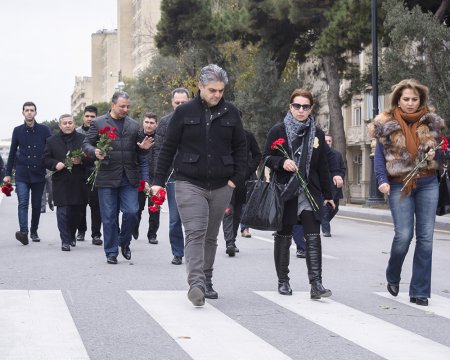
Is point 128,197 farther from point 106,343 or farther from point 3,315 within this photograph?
point 106,343

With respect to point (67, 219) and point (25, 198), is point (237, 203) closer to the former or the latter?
point (67, 219)

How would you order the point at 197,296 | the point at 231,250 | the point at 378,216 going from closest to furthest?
the point at 197,296 < the point at 231,250 < the point at 378,216

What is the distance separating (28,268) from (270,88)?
113 feet

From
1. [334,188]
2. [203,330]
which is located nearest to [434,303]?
[203,330]

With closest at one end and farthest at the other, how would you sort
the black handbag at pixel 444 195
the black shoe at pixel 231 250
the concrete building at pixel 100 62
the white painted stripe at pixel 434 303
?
the white painted stripe at pixel 434 303
the black handbag at pixel 444 195
the black shoe at pixel 231 250
the concrete building at pixel 100 62

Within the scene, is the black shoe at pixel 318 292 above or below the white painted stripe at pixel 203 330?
above

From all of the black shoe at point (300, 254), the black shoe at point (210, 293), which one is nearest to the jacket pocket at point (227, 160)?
the black shoe at point (210, 293)

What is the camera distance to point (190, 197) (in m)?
7.76

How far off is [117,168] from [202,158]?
3299mm

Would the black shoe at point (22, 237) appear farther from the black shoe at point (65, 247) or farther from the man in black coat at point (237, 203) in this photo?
the man in black coat at point (237, 203)

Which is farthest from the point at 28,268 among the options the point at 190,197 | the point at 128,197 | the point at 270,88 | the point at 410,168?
the point at 270,88

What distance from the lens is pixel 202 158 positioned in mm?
7766

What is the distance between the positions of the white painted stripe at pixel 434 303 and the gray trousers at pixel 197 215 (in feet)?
5.56

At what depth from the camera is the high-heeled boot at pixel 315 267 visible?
8.03m
